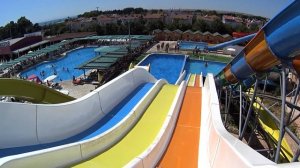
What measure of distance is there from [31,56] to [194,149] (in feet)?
103

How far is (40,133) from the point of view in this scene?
7.60 metres

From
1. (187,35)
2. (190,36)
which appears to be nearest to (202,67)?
(190,36)

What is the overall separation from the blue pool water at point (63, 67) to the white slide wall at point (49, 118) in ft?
67.3

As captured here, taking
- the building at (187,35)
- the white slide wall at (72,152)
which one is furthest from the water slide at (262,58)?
the building at (187,35)

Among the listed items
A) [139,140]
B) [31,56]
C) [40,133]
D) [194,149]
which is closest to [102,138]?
[139,140]

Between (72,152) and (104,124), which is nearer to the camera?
(72,152)

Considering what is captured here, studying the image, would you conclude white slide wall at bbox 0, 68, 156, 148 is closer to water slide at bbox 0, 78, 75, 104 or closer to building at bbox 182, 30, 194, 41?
water slide at bbox 0, 78, 75, 104

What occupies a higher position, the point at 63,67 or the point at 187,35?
the point at 187,35

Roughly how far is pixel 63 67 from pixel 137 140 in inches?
1060

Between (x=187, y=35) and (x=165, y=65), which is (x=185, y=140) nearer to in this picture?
(x=165, y=65)

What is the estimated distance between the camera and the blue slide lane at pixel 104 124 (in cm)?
706

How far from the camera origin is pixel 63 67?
3297cm

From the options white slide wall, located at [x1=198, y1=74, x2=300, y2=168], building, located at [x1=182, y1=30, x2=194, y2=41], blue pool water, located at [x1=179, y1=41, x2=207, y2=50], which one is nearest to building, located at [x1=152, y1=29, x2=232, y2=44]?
building, located at [x1=182, y1=30, x2=194, y2=41]

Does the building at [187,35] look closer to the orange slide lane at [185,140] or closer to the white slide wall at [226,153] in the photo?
the orange slide lane at [185,140]
